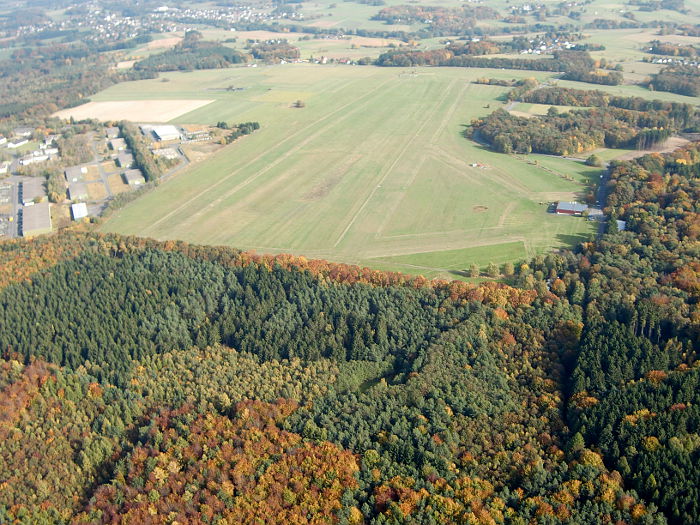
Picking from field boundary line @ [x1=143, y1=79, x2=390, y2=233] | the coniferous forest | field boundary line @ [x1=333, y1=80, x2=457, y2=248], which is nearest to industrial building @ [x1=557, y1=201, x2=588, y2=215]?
the coniferous forest

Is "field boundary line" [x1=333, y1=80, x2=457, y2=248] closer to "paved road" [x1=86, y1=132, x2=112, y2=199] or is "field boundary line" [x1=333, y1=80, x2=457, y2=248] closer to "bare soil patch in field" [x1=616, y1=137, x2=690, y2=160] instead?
"bare soil patch in field" [x1=616, y1=137, x2=690, y2=160]

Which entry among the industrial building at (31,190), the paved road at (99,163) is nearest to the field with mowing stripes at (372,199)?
the paved road at (99,163)

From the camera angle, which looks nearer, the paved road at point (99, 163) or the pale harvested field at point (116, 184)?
the pale harvested field at point (116, 184)

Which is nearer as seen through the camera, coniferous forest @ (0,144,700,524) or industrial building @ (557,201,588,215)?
coniferous forest @ (0,144,700,524)

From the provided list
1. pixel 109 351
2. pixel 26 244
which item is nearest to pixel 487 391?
pixel 109 351

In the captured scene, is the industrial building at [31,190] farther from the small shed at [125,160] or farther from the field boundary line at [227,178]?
the field boundary line at [227,178]

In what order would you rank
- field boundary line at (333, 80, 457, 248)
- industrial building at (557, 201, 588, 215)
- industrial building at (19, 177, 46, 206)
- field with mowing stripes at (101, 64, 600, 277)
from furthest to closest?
industrial building at (19, 177, 46, 206)
industrial building at (557, 201, 588, 215)
field boundary line at (333, 80, 457, 248)
field with mowing stripes at (101, 64, 600, 277)

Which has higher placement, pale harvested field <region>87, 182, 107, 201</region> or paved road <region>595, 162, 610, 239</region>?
paved road <region>595, 162, 610, 239</region>
